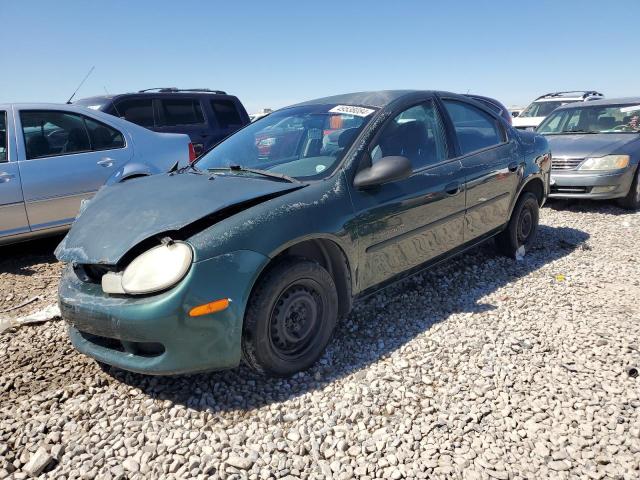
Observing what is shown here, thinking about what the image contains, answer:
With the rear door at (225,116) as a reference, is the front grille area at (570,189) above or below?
below

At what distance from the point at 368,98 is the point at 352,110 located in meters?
0.22

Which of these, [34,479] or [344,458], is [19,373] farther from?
[344,458]

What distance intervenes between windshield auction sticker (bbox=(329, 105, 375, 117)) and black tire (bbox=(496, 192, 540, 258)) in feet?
6.61

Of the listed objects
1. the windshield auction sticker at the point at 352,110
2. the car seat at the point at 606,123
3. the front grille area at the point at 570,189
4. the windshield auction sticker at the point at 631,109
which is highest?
the windshield auction sticker at the point at 631,109

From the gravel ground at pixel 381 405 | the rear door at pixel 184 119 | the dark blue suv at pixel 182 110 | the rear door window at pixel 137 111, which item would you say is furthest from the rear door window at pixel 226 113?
the gravel ground at pixel 381 405

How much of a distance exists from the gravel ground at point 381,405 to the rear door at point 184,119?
4387 mm

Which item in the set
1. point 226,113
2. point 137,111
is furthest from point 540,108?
point 137,111

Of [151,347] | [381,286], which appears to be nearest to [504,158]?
[381,286]

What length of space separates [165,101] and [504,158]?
17.7ft

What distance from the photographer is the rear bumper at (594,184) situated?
6.14 m

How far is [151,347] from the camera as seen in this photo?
2293 millimetres

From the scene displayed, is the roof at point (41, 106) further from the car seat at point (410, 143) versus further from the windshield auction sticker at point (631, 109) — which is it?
the windshield auction sticker at point (631, 109)

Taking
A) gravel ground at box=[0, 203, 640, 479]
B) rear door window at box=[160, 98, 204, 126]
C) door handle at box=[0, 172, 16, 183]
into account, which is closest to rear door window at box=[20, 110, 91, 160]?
door handle at box=[0, 172, 16, 183]

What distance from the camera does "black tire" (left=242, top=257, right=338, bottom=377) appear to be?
7.79 ft
